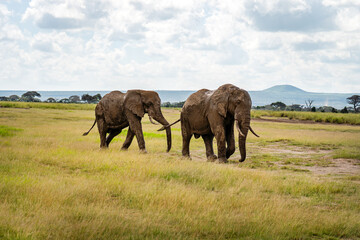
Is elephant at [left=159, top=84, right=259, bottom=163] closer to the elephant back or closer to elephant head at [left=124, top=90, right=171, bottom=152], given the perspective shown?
elephant head at [left=124, top=90, right=171, bottom=152]

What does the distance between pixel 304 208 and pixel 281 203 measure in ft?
1.56

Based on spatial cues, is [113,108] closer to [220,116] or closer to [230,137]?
[220,116]

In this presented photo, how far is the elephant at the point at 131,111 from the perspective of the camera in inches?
588

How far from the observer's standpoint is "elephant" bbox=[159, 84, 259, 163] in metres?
12.6

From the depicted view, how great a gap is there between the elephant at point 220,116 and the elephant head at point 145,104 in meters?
0.89

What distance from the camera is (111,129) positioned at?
16.3m

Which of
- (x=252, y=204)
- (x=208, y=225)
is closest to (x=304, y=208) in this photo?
(x=252, y=204)

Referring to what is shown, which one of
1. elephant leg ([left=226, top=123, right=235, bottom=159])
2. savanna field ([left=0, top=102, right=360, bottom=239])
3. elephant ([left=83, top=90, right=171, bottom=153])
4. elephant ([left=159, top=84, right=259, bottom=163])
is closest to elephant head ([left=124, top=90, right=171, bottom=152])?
elephant ([left=83, top=90, right=171, bottom=153])

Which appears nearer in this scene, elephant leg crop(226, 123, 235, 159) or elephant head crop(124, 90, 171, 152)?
elephant leg crop(226, 123, 235, 159)

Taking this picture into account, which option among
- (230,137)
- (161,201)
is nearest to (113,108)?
(230,137)

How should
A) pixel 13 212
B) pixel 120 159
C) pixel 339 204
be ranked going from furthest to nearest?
pixel 120 159, pixel 339 204, pixel 13 212

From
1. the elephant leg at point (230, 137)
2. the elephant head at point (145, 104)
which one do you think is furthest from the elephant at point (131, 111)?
the elephant leg at point (230, 137)

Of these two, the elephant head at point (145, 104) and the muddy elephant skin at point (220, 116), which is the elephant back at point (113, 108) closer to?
the elephant head at point (145, 104)

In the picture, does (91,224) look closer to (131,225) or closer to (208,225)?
(131,225)
